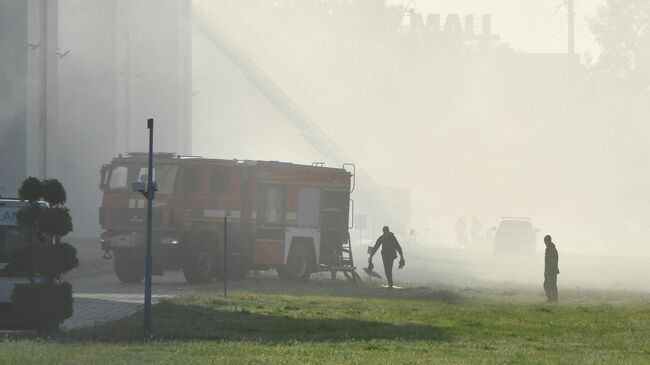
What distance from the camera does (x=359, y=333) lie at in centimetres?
2548

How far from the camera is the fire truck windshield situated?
1768 inches

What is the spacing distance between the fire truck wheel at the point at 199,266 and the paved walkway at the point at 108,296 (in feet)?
1.17

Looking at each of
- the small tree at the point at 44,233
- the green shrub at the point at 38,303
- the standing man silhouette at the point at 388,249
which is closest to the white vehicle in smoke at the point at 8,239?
the small tree at the point at 44,233

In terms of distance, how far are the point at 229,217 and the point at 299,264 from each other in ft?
9.24

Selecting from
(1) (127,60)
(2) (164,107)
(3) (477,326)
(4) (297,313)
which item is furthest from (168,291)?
(2) (164,107)

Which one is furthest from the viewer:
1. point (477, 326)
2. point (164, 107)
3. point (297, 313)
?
point (164, 107)

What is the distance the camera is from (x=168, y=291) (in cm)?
3878

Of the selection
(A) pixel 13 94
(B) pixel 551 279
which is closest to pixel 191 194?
(B) pixel 551 279

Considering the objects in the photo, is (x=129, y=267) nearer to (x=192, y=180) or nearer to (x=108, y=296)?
(x=192, y=180)

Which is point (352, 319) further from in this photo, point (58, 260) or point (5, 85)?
point (5, 85)

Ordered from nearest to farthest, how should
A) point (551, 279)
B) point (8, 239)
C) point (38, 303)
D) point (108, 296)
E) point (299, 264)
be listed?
point (38, 303), point (8, 239), point (108, 296), point (551, 279), point (299, 264)

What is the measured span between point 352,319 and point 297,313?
177 cm

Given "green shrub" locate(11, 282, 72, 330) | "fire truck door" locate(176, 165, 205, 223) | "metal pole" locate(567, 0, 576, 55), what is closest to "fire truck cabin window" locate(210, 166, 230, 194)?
"fire truck door" locate(176, 165, 205, 223)

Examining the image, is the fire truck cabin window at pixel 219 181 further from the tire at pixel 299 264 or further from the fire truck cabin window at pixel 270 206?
the tire at pixel 299 264
